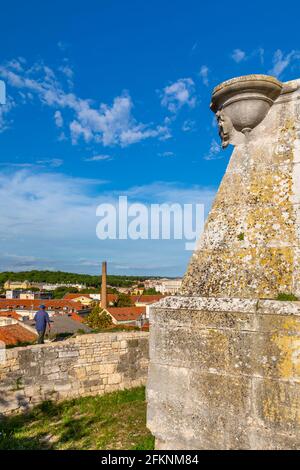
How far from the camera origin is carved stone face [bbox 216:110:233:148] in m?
2.88

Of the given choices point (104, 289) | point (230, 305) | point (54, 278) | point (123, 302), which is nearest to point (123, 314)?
point (104, 289)

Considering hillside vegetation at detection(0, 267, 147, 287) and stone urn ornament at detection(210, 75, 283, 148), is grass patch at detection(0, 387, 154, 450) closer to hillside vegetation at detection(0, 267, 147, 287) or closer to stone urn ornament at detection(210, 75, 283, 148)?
stone urn ornament at detection(210, 75, 283, 148)

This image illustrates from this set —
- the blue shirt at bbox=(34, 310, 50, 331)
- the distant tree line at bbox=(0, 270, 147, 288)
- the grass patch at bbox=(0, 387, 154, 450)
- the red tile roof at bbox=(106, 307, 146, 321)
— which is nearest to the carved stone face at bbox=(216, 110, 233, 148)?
the grass patch at bbox=(0, 387, 154, 450)

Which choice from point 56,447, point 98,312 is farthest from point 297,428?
point 98,312

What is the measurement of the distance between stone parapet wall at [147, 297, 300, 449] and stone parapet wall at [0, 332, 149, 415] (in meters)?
4.40

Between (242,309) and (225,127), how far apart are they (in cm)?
144

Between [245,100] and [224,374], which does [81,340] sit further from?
[245,100]

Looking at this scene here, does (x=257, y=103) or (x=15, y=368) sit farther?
(x=15, y=368)

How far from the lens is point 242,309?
235 cm

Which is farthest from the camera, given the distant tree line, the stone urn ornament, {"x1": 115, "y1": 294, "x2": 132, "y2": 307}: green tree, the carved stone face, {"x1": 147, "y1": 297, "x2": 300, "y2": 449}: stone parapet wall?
the distant tree line

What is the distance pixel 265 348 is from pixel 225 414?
1.74 feet

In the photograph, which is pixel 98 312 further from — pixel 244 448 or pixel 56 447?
pixel 244 448

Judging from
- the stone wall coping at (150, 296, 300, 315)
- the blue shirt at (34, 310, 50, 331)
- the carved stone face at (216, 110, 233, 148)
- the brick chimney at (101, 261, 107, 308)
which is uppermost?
the carved stone face at (216, 110, 233, 148)
